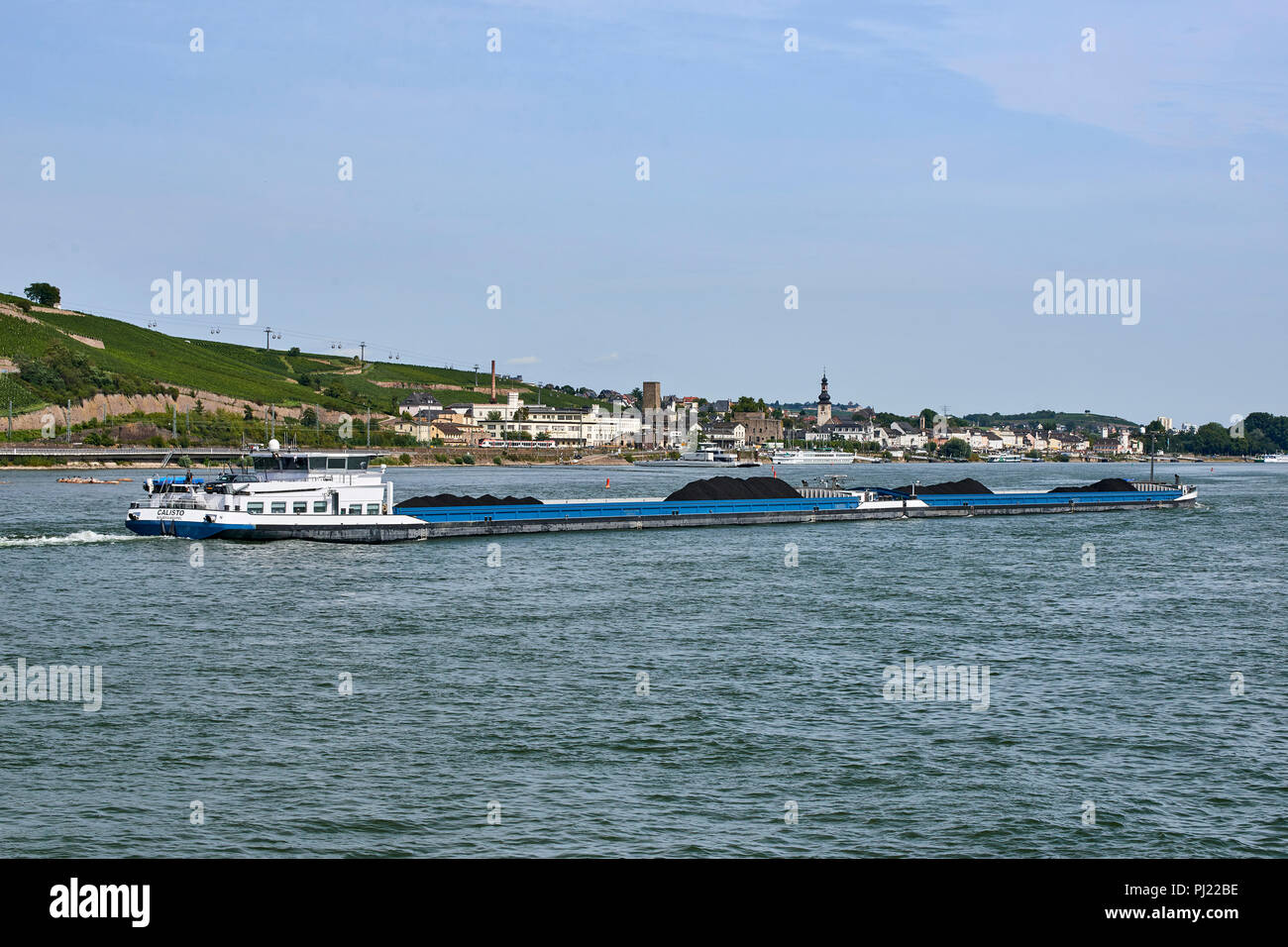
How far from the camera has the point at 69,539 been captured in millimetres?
55219

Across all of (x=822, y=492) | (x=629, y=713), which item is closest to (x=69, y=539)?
(x=629, y=713)

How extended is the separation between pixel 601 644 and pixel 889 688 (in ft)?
29.4

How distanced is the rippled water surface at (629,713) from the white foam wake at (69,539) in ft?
11.9

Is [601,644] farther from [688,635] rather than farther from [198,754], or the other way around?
[198,754]

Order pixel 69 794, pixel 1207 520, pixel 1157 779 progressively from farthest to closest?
pixel 1207 520
pixel 1157 779
pixel 69 794

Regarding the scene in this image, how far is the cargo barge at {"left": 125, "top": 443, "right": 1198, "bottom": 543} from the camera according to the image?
5600 cm

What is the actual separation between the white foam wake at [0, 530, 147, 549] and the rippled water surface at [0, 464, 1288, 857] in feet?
11.9

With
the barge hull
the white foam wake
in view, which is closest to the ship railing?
the barge hull

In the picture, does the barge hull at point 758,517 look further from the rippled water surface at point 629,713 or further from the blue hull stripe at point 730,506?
the rippled water surface at point 629,713

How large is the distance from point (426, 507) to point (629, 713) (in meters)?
41.9

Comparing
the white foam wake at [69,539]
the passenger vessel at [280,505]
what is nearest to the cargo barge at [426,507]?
the passenger vessel at [280,505]

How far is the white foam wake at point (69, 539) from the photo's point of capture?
5362 centimetres

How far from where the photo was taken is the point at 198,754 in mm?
20719
